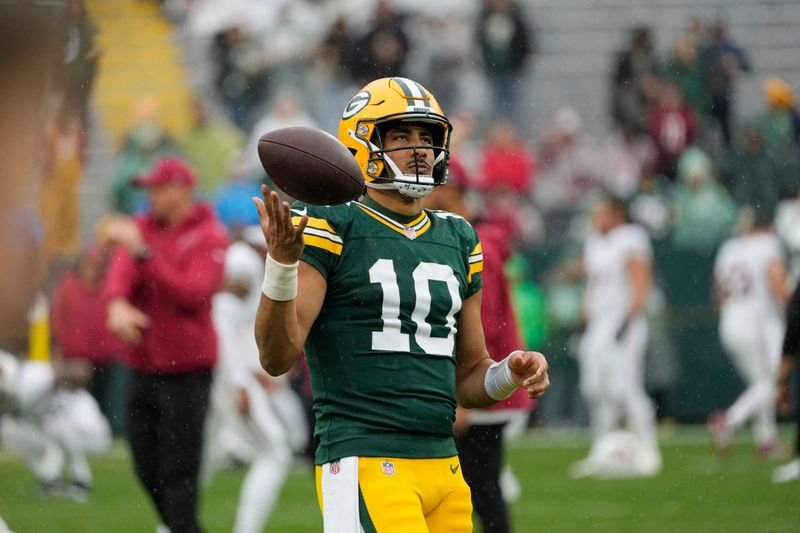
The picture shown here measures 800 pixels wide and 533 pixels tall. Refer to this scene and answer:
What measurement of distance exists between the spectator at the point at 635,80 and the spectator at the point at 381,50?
91.5 inches

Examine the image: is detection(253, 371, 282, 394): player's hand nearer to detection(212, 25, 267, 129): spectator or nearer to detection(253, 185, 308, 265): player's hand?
detection(212, 25, 267, 129): spectator

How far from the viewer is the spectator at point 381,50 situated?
38.0 ft

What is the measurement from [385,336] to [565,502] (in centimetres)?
527

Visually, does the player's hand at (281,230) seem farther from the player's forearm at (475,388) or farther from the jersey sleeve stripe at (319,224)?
the player's forearm at (475,388)

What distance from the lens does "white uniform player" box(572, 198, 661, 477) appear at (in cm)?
1112

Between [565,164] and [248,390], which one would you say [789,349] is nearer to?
[248,390]

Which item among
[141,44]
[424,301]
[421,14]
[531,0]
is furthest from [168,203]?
[531,0]

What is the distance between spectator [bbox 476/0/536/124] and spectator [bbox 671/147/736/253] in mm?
1757

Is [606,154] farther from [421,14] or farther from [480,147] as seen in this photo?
[421,14]

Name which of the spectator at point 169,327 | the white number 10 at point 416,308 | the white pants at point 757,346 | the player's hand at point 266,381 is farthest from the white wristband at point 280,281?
the white pants at point 757,346

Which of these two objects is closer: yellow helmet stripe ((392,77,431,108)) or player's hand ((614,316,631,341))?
yellow helmet stripe ((392,77,431,108))

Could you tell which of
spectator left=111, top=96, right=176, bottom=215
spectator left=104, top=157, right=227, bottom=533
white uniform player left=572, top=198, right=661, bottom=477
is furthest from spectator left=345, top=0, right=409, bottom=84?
spectator left=104, top=157, right=227, bottom=533

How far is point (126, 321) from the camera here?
20.9 feet

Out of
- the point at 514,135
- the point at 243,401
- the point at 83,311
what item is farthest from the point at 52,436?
the point at 514,135
